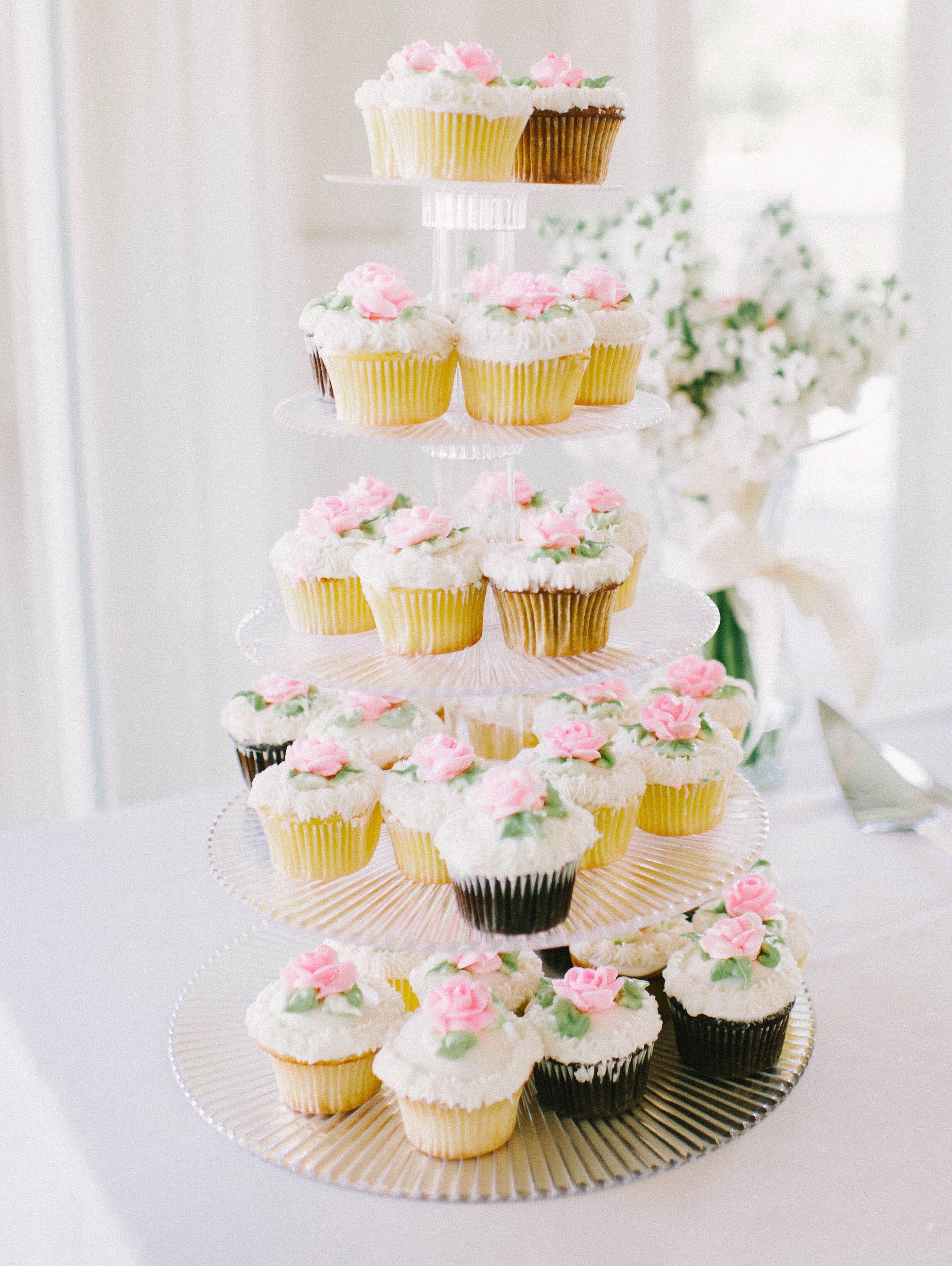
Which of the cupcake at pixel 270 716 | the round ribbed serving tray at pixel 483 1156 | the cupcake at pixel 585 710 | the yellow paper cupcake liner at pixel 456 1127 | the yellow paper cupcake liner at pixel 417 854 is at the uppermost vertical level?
the cupcake at pixel 585 710

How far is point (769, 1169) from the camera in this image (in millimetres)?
1278

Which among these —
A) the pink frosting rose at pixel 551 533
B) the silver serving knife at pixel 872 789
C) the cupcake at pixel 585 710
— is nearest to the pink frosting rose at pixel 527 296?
the pink frosting rose at pixel 551 533

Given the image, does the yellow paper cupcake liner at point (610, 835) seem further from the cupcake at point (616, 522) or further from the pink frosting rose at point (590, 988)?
the cupcake at point (616, 522)

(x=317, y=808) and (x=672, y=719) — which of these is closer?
(x=317, y=808)

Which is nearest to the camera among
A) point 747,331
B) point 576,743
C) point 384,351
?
point 384,351

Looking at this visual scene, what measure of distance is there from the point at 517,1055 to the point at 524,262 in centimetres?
191

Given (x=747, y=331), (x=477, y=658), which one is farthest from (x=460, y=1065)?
(x=747, y=331)

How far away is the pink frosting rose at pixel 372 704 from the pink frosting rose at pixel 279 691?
0.13 m

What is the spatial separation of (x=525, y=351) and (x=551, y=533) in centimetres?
21

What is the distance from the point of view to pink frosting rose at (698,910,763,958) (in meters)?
1.47

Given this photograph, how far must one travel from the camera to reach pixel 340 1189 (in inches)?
49.4

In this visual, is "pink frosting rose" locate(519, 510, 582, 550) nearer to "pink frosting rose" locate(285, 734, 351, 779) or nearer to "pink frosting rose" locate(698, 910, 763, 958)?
"pink frosting rose" locate(285, 734, 351, 779)

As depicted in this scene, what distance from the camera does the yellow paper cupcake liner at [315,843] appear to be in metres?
1.43

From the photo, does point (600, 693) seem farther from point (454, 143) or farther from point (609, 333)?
point (454, 143)
